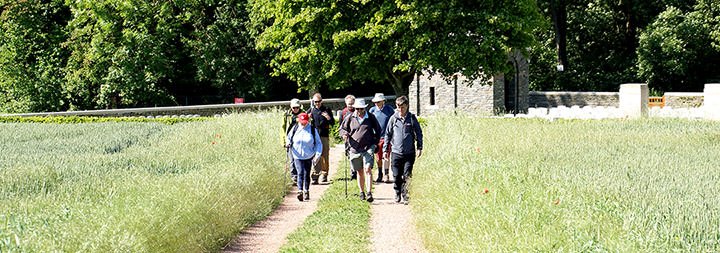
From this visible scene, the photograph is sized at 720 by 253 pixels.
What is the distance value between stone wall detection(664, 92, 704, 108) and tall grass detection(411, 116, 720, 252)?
20900 mm

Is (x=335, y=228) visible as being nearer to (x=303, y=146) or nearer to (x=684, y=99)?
(x=303, y=146)

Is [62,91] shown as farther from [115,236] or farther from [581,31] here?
[581,31]

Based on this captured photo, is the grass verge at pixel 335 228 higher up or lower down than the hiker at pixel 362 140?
lower down

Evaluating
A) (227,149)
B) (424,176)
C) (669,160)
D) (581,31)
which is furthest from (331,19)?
(581,31)

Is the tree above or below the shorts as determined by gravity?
above

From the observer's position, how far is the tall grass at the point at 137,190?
6.39 m

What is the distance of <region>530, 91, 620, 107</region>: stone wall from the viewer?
119 feet

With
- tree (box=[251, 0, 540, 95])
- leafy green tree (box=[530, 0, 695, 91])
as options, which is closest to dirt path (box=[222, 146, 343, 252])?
tree (box=[251, 0, 540, 95])

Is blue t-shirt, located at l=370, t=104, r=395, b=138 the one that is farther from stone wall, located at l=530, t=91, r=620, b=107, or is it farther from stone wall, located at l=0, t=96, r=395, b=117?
stone wall, located at l=530, t=91, r=620, b=107

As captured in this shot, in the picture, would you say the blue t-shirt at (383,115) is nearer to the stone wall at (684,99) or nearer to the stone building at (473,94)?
the stone building at (473,94)

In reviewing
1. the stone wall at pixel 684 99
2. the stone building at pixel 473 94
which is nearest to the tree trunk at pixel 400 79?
the stone building at pixel 473 94

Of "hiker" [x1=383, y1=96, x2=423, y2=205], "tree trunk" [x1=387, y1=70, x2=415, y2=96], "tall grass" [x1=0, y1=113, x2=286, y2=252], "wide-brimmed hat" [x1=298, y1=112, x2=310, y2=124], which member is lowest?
"tall grass" [x1=0, y1=113, x2=286, y2=252]

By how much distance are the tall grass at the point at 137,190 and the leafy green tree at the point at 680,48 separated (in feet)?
99.1

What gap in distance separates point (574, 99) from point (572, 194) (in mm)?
31498
